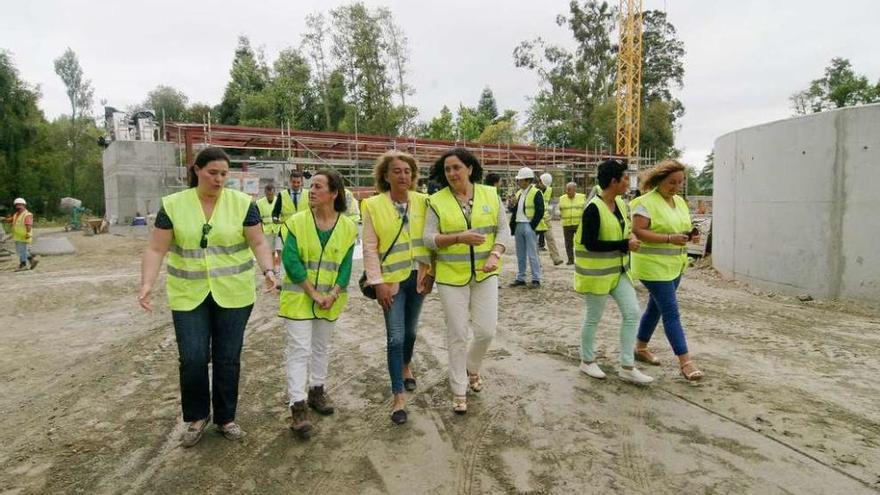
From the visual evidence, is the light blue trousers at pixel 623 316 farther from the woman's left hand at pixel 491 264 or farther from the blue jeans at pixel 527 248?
the blue jeans at pixel 527 248

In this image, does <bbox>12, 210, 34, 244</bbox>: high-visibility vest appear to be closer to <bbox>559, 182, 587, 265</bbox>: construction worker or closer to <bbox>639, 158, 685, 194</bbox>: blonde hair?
<bbox>559, 182, 587, 265</bbox>: construction worker

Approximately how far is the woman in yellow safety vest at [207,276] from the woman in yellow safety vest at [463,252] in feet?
3.67

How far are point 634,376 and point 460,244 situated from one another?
183 centimetres

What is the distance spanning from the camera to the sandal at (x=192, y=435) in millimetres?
3249

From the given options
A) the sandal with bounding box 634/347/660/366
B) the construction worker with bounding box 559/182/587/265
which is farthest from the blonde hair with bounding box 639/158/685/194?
the construction worker with bounding box 559/182/587/265

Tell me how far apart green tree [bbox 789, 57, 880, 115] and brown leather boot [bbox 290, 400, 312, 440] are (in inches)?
1662

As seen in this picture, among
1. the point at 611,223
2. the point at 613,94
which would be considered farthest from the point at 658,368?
the point at 613,94

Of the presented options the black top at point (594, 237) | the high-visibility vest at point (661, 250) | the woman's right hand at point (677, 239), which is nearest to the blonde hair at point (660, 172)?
the high-visibility vest at point (661, 250)

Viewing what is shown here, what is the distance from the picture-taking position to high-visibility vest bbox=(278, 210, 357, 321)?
342cm

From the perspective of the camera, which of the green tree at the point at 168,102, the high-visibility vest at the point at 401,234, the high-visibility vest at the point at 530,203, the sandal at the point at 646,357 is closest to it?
the high-visibility vest at the point at 401,234

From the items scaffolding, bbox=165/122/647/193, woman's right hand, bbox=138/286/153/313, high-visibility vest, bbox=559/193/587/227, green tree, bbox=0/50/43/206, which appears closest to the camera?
woman's right hand, bbox=138/286/153/313

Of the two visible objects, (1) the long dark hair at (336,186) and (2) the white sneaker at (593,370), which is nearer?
(1) the long dark hair at (336,186)

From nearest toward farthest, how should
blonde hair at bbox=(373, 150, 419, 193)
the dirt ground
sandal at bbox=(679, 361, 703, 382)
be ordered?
the dirt ground
blonde hair at bbox=(373, 150, 419, 193)
sandal at bbox=(679, 361, 703, 382)

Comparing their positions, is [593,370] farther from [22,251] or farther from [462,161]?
[22,251]
